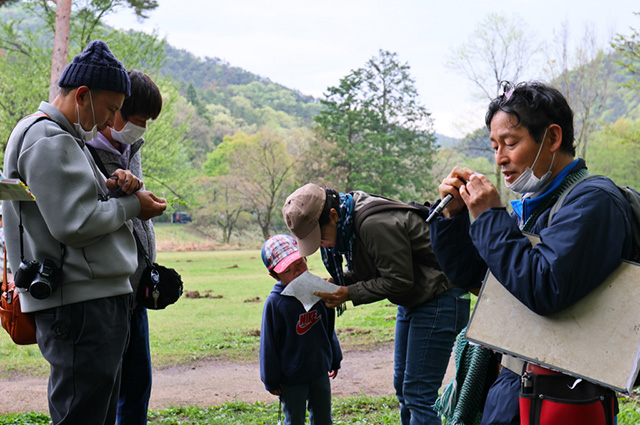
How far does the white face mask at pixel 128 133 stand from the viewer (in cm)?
294

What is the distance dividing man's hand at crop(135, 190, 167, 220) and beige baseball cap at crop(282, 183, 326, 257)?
2.32 ft

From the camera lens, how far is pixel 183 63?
4382 inches

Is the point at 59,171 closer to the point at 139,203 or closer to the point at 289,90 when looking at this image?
the point at 139,203

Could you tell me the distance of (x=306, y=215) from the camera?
9.96 feet

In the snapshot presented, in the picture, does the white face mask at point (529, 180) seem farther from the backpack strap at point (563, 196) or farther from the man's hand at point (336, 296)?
the man's hand at point (336, 296)

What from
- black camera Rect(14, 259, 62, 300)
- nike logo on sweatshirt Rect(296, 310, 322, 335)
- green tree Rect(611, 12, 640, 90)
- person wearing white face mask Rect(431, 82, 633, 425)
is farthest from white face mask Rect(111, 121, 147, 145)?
green tree Rect(611, 12, 640, 90)

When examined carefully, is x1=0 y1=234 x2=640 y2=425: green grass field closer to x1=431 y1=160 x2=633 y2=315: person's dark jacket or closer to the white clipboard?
the white clipboard

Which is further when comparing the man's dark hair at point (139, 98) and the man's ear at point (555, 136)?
the man's dark hair at point (139, 98)

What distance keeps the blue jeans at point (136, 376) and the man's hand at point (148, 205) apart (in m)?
0.66

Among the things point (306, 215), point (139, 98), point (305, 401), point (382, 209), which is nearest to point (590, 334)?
point (382, 209)

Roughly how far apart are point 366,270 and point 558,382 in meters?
1.61

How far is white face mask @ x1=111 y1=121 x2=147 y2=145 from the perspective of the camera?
294 cm

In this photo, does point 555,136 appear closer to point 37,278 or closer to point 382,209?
point 382,209

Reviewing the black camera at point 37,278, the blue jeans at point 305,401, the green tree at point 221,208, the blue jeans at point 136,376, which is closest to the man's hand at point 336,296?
the blue jeans at point 305,401
